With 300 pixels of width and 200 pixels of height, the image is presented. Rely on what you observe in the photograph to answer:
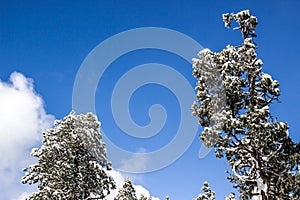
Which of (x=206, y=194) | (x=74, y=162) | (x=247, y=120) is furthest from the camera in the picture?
(x=206, y=194)

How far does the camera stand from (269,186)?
63.4ft

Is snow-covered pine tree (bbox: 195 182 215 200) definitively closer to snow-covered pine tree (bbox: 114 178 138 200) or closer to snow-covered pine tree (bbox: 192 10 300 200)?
snow-covered pine tree (bbox: 114 178 138 200)

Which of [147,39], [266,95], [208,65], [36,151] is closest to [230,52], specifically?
[208,65]

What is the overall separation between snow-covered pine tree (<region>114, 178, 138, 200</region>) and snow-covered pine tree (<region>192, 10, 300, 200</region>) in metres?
28.7

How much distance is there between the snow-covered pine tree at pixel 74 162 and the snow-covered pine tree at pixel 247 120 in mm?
11366

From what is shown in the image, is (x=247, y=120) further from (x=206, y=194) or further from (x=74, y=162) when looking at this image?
(x=206, y=194)

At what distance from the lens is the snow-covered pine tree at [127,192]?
157 feet

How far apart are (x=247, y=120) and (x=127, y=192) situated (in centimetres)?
3225

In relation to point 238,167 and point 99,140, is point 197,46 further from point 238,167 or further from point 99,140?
point 99,140

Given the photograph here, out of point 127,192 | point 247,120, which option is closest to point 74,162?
point 247,120

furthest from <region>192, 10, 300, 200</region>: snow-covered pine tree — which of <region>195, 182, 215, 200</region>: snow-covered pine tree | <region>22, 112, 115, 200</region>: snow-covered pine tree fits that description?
<region>195, 182, 215, 200</region>: snow-covered pine tree

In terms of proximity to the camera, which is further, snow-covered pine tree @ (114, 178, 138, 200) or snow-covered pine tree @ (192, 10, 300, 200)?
snow-covered pine tree @ (114, 178, 138, 200)

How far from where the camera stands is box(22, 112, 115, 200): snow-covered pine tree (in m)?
28.0

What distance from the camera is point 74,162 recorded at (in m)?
28.7
